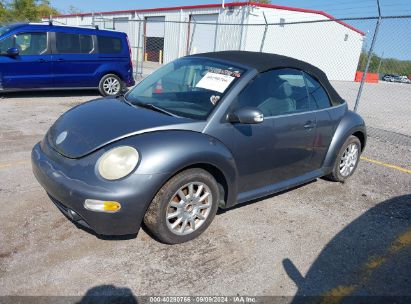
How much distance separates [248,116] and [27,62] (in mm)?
7122

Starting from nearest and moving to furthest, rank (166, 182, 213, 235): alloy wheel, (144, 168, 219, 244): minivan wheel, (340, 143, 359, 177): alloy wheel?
(144, 168, 219, 244): minivan wheel → (166, 182, 213, 235): alloy wheel → (340, 143, 359, 177): alloy wheel

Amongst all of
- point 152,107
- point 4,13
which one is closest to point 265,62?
point 152,107

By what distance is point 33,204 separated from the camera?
3.65 meters

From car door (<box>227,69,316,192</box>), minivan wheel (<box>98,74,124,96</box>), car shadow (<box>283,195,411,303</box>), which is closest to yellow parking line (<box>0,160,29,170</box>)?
car door (<box>227,69,316,192</box>)

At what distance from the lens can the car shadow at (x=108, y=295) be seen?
8.11 feet

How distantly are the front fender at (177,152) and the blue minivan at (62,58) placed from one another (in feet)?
22.4

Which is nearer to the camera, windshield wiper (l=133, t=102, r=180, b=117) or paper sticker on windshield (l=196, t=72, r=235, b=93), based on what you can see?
windshield wiper (l=133, t=102, r=180, b=117)

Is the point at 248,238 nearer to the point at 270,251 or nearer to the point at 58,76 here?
the point at 270,251

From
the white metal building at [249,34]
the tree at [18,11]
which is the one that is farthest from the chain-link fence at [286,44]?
the tree at [18,11]

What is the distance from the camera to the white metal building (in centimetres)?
2112

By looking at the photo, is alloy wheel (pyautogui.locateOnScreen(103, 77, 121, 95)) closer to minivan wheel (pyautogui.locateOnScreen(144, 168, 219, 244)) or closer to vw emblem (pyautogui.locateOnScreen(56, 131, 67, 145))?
vw emblem (pyautogui.locateOnScreen(56, 131, 67, 145))

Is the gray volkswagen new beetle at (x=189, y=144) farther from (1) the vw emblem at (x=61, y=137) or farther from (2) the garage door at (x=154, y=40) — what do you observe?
(2) the garage door at (x=154, y=40)

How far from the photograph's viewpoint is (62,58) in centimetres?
891

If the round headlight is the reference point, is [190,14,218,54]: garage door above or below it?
above
